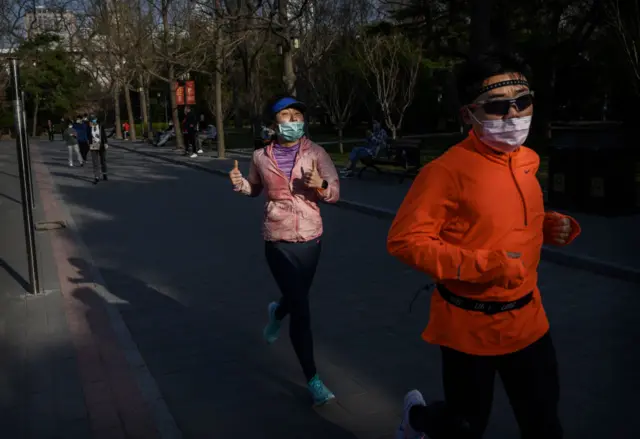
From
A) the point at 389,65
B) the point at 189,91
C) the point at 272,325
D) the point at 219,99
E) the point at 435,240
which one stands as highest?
the point at 389,65

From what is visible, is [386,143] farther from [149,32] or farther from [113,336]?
[149,32]

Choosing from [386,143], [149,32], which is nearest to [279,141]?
[386,143]

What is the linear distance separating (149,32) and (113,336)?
30.5 meters

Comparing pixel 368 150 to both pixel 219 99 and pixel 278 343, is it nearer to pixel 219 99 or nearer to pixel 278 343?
pixel 219 99

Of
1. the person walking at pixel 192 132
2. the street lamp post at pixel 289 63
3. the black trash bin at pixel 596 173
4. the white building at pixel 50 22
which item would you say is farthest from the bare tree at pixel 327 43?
the white building at pixel 50 22

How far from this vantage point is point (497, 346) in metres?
2.59

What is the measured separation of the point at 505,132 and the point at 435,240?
1.51 feet

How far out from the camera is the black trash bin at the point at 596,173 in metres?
10.2

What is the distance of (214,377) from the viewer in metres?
4.64

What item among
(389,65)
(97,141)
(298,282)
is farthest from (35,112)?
(298,282)

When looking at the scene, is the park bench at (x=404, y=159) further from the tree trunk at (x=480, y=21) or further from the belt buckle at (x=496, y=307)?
the belt buckle at (x=496, y=307)

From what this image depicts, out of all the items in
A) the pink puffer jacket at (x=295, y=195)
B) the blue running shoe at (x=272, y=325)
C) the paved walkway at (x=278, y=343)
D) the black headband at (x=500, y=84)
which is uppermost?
the black headband at (x=500, y=84)

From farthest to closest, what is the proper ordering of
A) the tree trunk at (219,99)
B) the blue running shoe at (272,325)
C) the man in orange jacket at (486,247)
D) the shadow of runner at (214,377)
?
the tree trunk at (219,99), the blue running shoe at (272,325), the shadow of runner at (214,377), the man in orange jacket at (486,247)

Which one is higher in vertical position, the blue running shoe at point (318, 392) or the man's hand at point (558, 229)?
the man's hand at point (558, 229)
